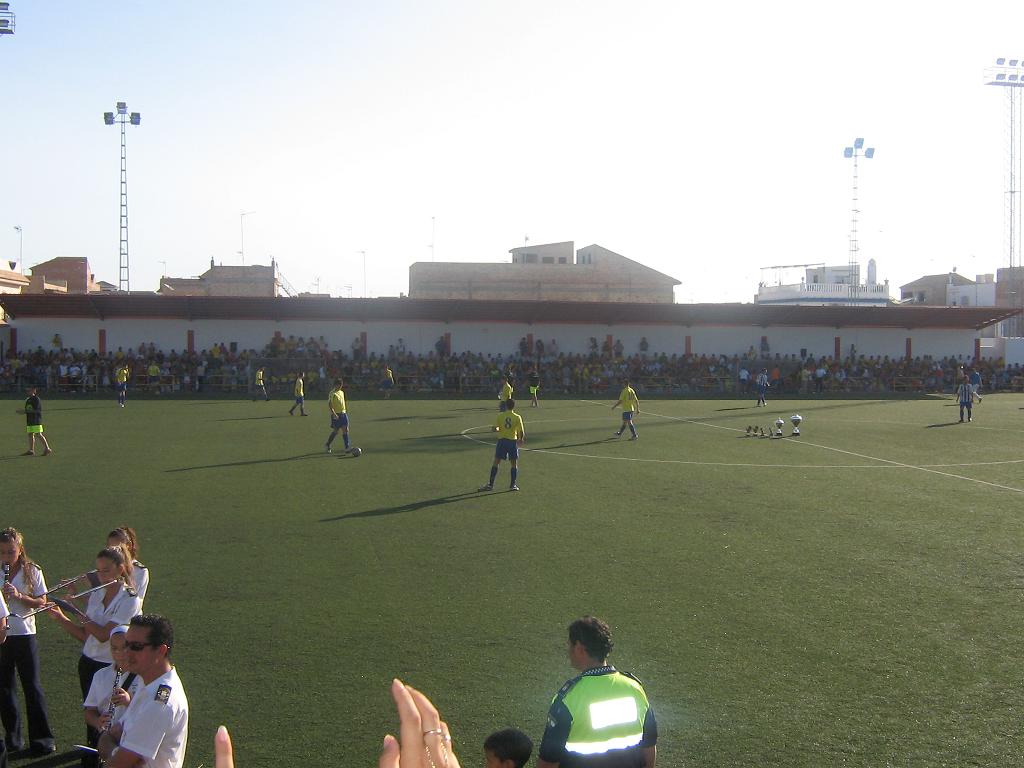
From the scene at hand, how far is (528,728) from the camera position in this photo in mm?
Result: 6531

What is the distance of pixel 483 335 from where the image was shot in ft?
176

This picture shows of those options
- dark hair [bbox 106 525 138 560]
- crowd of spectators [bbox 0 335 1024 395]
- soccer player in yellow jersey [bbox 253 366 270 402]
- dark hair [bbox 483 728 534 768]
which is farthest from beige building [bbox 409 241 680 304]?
dark hair [bbox 483 728 534 768]

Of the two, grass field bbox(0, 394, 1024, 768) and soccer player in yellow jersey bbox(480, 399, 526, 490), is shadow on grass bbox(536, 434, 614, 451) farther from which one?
soccer player in yellow jersey bbox(480, 399, 526, 490)

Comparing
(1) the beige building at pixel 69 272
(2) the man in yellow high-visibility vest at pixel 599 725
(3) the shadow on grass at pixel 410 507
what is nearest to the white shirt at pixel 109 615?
(2) the man in yellow high-visibility vest at pixel 599 725

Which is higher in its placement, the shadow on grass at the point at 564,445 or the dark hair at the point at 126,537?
the dark hair at the point at 126,537

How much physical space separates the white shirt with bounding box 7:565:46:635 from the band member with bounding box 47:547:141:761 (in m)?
0.51

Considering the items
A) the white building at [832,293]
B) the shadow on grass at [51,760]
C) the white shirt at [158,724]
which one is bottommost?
the shadow on grass at [51,760]

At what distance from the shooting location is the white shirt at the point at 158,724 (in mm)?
4340

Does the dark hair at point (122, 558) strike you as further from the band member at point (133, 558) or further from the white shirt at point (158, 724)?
the white shirt at point (158, 724)

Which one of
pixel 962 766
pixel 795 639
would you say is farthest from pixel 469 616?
pixel 962 766

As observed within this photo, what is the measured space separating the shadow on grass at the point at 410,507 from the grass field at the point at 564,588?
0.40 feet

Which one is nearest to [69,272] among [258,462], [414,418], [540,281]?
[540,281]

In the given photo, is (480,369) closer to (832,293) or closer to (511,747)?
(832,293)

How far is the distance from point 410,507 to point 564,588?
214 inches
